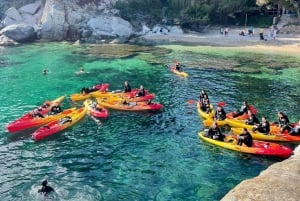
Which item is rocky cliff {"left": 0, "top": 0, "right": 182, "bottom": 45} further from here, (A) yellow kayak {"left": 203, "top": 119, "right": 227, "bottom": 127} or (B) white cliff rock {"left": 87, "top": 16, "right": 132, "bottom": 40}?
(A) yellow kayak {"left": 203, "top": 119, "right": 227, "bottom": 127}

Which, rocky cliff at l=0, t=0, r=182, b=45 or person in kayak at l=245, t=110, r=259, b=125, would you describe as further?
rocky cliff at l=0, t=0, r=182, b=45

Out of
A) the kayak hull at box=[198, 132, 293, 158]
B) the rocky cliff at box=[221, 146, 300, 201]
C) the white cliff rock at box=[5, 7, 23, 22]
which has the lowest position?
the kayak hull at box=[198, 132, 293, 158]

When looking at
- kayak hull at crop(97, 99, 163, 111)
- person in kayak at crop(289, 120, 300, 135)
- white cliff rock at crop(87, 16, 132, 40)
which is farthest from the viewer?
white cliff rock at crop(87, 16, 132, 40)

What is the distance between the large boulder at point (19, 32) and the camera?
2436 inches

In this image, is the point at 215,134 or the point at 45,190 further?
the point at 215,134

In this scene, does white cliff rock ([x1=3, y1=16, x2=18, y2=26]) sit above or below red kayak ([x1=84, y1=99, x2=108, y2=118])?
above

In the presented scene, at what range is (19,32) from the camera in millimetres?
62344

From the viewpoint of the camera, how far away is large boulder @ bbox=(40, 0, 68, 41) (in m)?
64.0

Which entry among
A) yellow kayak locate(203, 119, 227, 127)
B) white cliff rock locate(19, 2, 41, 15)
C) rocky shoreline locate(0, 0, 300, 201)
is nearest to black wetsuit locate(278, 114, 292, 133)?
yellow kayak locate(203, 119, 227, 127)

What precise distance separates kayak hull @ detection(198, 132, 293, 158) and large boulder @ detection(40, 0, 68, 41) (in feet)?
156

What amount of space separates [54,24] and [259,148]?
5057cm

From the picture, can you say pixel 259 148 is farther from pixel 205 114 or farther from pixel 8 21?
pixel 8 21

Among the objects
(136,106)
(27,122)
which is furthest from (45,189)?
(136,106)

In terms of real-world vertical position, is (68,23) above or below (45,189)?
above
